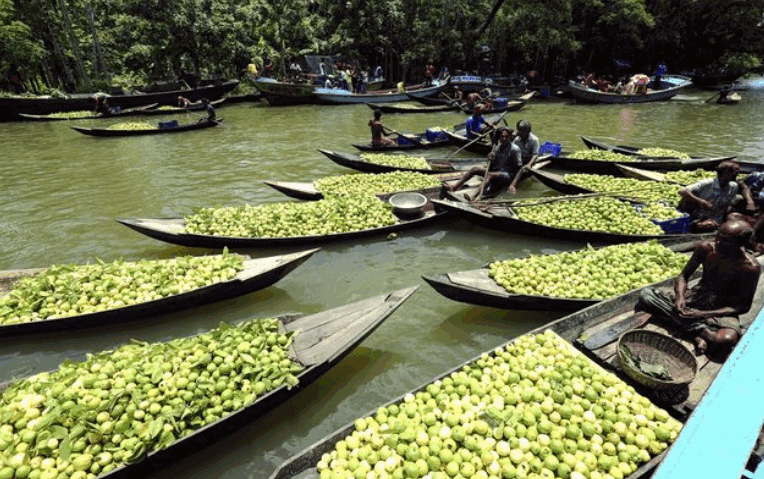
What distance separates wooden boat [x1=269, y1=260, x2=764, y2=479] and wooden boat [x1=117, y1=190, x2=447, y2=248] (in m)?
3.75

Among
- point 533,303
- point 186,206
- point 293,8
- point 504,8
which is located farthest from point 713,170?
point 293,8

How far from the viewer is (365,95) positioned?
2711 centimetres

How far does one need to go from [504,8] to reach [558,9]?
4.07 metres

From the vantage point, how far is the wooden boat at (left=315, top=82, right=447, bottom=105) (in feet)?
88.4

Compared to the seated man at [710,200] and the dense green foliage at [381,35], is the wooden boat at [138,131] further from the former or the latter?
the seated man at [710,200]

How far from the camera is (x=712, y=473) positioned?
2.07m

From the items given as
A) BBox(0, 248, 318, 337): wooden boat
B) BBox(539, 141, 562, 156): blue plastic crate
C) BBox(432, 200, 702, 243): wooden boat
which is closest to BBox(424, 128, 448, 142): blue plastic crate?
BBox(539, 141, 562, 156): blue plastic crate

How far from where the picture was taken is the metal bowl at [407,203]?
28.0 ft

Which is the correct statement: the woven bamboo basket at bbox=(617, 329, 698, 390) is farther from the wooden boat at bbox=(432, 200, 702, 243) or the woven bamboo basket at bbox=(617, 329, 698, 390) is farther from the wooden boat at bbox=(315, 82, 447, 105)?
the wooden boat at bbox=(315, 82, 447, 105)

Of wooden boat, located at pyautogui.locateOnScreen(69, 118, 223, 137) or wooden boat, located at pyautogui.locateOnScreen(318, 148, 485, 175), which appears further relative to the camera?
wooden boat, located at pyautogui.locateOnScreen(69, 118, 223, 137)

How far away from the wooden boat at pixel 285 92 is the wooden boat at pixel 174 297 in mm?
23992

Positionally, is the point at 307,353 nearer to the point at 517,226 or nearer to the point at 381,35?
the point at 517,226

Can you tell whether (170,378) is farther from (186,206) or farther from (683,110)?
(683,110)

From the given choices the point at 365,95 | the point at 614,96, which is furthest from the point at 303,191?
the point at 614,96
